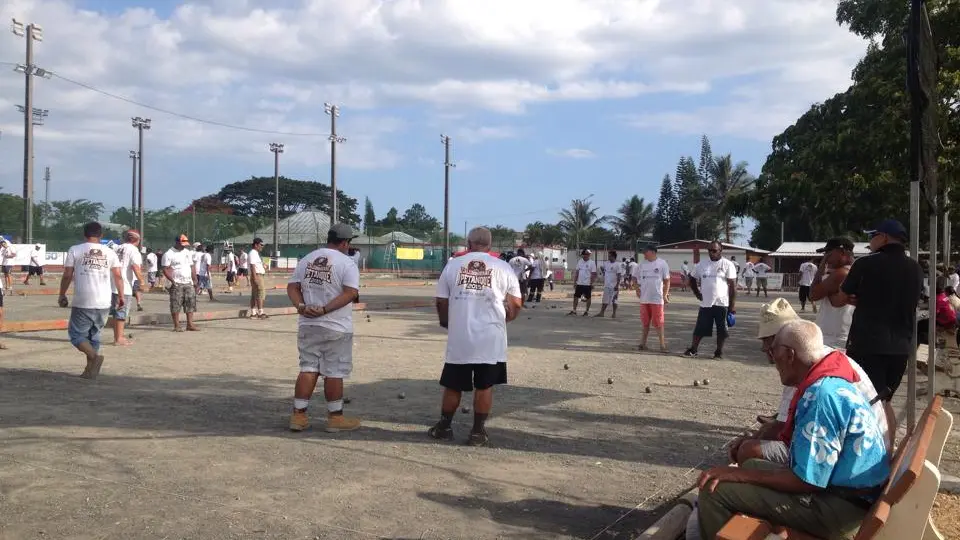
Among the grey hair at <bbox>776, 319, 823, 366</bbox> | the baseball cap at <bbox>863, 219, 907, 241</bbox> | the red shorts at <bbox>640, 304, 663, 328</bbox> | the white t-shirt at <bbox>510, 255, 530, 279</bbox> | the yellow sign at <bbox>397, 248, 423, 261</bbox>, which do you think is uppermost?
the yellow sign at <bbox>397, 248, 423, 261</bbox>

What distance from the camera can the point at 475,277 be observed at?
6605 millimetres

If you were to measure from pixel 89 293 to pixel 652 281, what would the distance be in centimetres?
850

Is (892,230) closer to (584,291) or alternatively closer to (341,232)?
(341,232)

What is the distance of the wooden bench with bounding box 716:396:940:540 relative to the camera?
3.13 m

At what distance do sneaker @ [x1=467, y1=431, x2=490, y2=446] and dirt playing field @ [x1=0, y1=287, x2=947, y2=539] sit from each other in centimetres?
8

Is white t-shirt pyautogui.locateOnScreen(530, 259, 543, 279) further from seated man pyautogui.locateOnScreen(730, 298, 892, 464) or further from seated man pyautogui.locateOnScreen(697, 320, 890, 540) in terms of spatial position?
seated man pyautogui.locateOnScreen(697, 320, 890, 540)

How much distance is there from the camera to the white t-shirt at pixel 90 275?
30.9 feet

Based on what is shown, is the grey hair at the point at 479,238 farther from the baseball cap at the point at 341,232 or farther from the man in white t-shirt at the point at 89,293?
the man in white t-shirt at the point at 89,293

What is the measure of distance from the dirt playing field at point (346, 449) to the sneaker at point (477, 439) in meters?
0.08

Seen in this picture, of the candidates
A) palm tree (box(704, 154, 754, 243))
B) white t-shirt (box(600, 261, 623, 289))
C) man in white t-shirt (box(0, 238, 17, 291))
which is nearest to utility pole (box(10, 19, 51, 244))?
man in white t-shirt (box(0, 238, 17, 291))

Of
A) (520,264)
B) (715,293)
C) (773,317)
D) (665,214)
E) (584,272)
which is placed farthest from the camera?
(665,214)

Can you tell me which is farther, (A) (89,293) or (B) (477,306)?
(A) (89,293)

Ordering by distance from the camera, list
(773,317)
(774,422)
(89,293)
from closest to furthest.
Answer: (774,422), (773,317), (89,293)

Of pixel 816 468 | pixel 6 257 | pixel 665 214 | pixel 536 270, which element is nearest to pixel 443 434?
pixel 816 468
